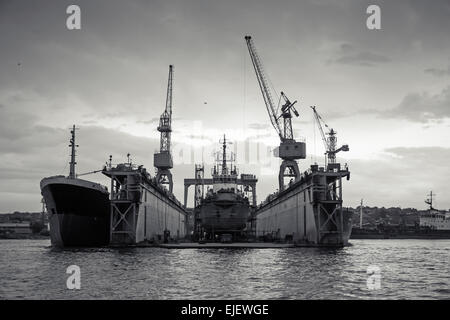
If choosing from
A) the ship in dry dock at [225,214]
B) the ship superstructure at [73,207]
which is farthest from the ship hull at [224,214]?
the ship superstructure at [73,207]

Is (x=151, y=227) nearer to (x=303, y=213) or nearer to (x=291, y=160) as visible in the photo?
(x=303, y=213)

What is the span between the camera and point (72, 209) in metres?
60.4

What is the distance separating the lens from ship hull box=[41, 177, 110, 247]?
2304 inches

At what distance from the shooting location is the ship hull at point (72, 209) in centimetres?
5853

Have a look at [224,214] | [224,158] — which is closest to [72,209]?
[224,214]

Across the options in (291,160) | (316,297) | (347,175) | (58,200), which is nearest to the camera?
(316,297)

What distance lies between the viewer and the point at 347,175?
65500 millimetres

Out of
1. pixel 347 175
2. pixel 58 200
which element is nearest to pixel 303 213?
pixel 347 175

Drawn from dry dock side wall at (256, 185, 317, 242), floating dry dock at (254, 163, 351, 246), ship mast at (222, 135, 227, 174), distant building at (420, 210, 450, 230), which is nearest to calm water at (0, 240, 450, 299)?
floating dry dock at (254, 163, 351, 246)

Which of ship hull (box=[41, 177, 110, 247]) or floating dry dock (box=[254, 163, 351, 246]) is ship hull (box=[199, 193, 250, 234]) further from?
ship hull (box=[41, 177, 110, 247])

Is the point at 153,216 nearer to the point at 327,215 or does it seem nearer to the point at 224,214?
the point at 224,214

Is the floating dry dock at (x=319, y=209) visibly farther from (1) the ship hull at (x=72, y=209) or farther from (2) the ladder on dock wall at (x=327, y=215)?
(1) the ship hull at (x=72, y=209)
